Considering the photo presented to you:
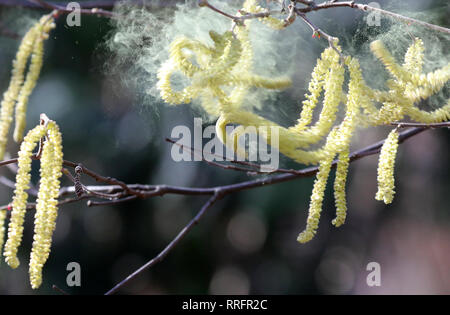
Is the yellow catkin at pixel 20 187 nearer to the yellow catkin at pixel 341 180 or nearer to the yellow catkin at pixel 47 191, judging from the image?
the yellow catkin at pixel 47 191

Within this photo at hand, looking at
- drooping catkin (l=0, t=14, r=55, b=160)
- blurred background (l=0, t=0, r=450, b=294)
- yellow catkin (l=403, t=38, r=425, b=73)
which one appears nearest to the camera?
yellow catkin (l=403, t=38, r=425, b=73)

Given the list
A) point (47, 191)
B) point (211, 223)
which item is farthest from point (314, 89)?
point (211, 223)

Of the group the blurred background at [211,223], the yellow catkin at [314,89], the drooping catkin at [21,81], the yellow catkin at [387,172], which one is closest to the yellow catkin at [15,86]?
the drooping catkin at [21,81]

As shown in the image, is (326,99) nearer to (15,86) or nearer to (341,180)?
(341,180)

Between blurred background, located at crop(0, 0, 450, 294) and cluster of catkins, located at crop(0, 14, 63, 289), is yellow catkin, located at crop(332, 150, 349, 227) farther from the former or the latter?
blurred background, located at crop(0, 0, 450, 294)

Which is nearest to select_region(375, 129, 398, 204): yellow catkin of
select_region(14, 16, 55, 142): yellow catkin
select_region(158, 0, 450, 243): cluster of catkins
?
select_region(158, 0, 450, 243): cluster of catkins
